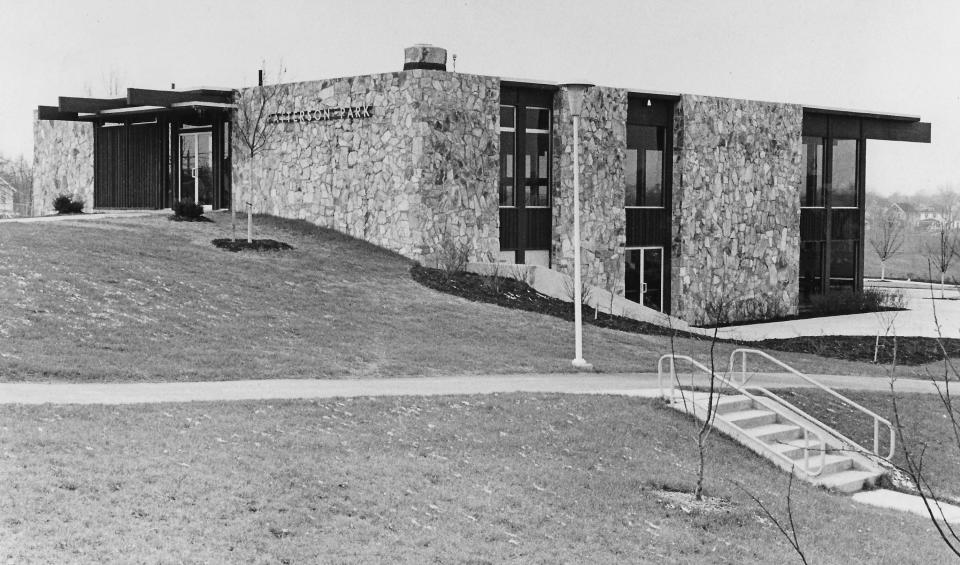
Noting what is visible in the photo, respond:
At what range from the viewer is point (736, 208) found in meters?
38.3

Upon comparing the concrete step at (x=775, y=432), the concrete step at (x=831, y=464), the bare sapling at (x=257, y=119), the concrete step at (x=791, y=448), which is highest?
the bare sapling at (x=257, y=119)

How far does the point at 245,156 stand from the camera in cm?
3572

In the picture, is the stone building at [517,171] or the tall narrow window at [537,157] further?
the tall narrow window at [537,157]

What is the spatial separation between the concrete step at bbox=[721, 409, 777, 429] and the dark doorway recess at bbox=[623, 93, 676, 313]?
17391mm

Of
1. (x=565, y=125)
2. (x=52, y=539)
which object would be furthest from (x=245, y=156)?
(x=52, y=539)

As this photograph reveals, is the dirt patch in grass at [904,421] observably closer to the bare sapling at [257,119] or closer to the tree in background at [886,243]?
the bare sapling at [257,119]

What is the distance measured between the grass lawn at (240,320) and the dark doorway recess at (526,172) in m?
4.26

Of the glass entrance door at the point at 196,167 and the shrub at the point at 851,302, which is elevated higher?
the glass entrance door at the point at 196,167

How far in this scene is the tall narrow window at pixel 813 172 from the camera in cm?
4231

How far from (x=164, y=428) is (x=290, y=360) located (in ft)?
19.0

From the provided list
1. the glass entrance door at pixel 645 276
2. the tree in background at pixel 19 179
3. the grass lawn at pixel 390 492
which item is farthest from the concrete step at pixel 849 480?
the tree in background at pixel 19 179

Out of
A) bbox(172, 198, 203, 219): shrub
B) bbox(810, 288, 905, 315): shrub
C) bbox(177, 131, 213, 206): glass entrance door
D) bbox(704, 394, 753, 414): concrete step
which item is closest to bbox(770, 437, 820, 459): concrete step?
bbox(704, 394, 753, 414): concrete step

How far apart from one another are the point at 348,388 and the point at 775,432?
6901 millimetres

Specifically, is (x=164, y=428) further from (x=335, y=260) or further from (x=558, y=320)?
(x=335, y=260)
